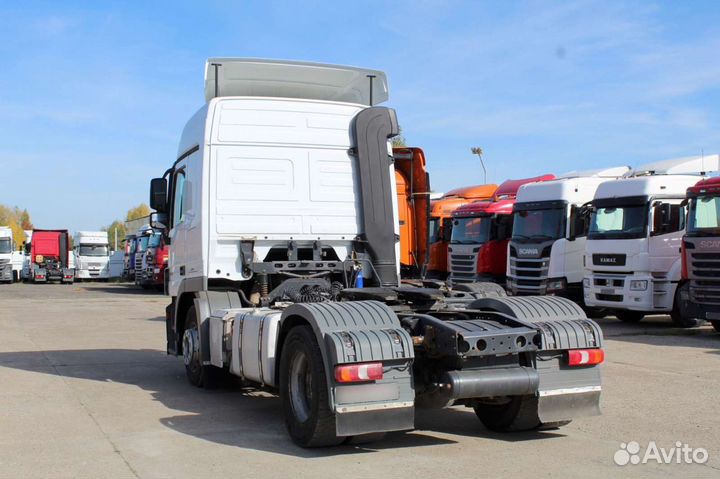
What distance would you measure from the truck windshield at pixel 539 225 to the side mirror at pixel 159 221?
35.4ft

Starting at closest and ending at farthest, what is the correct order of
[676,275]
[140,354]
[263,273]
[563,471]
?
[563,471] < [263,273] < [140,354] < [676,275]

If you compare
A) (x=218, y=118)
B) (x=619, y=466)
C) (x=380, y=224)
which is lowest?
(x=619, y=466)

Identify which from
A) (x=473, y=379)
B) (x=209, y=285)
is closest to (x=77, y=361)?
(x=209, y=285)

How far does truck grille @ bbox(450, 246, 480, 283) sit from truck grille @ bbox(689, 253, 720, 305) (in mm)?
7409

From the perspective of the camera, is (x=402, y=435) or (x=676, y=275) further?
(x=676, y=275)

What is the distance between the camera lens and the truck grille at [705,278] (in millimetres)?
14844

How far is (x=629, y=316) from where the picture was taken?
19297mm

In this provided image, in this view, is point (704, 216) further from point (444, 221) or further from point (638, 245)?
point (444, 221)

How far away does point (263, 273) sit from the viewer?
8.95 m

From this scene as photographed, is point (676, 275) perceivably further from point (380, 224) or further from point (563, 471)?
point (563, 471)

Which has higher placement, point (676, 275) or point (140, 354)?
point (676, 275)

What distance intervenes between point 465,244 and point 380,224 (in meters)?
13.4

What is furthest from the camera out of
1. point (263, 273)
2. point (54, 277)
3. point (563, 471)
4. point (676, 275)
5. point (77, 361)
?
point (54, 277)

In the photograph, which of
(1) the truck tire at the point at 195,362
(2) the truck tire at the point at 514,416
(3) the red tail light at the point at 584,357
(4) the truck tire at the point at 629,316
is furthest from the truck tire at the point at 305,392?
(4) the truck tire at the point at 629,316
